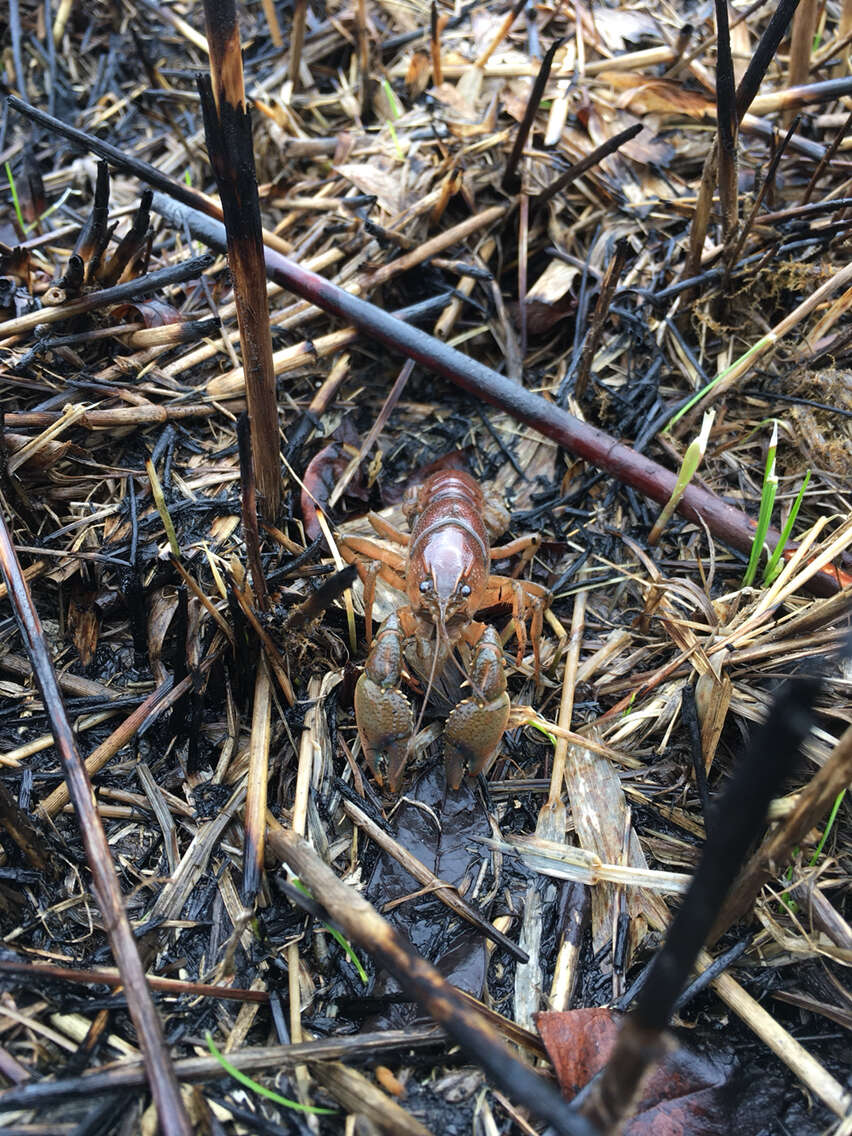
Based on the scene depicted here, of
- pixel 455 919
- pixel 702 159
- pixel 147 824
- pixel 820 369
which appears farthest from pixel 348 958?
pixel 702 159

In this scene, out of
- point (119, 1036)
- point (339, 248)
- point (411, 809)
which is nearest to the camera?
point (119, 1036)

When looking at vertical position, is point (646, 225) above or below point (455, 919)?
above

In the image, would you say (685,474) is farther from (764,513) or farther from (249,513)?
(249,513)

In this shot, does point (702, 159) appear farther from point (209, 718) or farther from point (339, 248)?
point (209, 718)

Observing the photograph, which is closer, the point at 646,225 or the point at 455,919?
the point at 455,919

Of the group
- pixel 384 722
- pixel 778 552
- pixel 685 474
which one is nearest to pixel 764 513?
pixel 778 552

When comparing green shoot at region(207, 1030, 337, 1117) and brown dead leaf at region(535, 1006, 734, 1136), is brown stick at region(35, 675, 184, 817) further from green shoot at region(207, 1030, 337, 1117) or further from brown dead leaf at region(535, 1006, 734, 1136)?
brown dead leaf at region(535, 1006, 734, 1136)
